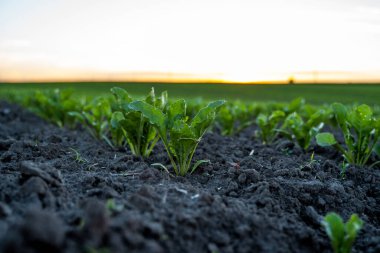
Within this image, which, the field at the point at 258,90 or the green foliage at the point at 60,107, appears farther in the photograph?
the field at the point at 258,90

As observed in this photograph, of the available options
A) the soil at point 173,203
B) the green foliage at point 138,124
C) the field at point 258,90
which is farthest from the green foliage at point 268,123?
the field at point 258,90

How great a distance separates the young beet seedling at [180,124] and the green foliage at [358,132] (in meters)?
1.40

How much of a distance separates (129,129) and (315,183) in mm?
1711

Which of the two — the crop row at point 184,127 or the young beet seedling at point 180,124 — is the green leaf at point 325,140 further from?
the young beet seedling at point 180,124

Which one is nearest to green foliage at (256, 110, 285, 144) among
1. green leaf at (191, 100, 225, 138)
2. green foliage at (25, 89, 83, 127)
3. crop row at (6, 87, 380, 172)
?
crop row at (6, 87, 380, 172)

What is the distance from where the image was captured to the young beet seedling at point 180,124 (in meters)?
3.06

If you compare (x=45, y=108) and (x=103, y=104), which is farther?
(x=45, y=108)

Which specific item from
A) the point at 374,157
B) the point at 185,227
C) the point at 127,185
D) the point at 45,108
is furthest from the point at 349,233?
the point at 45,108

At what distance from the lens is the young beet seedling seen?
3057mm

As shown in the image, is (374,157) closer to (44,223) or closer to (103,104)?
(103,104)

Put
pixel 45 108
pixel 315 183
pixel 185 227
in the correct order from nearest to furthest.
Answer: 1. pixel 185 227
2. pixel 315 183
3. pixel 45 108

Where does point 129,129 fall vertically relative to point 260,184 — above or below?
above

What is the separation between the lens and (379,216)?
3129mm

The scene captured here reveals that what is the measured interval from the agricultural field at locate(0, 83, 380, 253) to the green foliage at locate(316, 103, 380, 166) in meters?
0.01
